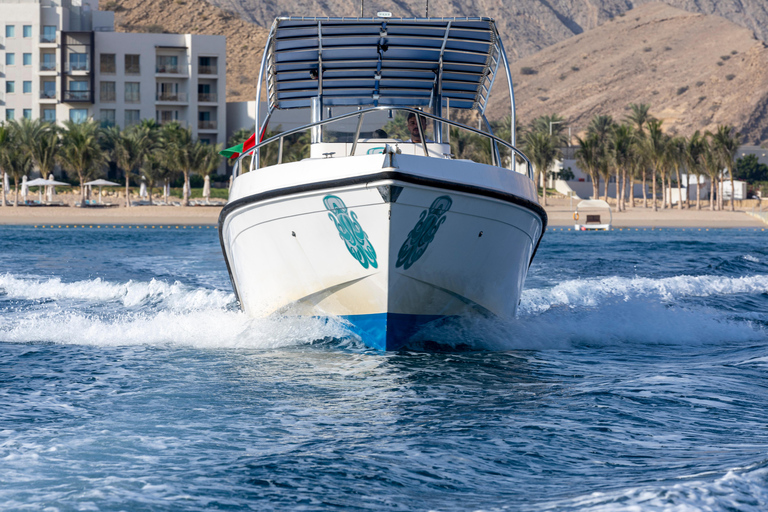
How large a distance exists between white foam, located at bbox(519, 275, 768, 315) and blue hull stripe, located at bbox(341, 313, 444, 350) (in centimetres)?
383

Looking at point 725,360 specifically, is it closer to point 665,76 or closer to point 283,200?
point 283,200

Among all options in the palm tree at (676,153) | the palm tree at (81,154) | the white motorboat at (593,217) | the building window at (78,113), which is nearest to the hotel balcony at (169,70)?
the building window at (78,113)

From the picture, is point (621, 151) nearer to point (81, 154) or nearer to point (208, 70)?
point (208, 70)

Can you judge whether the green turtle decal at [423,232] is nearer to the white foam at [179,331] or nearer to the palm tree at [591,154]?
the white foam at [179,331]

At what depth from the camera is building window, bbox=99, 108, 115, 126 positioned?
70.9 metres

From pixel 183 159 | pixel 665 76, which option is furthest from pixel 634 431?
pixel 665 76

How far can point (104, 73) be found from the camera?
233 ft

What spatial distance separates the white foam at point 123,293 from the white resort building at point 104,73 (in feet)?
194

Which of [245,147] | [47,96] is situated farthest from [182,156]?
[245,147]

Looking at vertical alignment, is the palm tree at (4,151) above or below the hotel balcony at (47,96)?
below

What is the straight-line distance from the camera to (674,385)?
21.9 ft

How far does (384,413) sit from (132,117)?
70.6m

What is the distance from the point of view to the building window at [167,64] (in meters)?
71.2

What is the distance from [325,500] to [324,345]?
447cm
